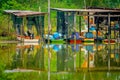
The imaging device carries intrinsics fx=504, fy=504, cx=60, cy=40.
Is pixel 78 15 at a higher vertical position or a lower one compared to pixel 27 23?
higher

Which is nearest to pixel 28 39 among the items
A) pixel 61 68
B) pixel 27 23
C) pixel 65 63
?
pixel 27 23

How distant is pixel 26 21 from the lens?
41.3 m

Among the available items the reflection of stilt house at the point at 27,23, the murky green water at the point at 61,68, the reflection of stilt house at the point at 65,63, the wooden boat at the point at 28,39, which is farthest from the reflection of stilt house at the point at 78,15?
the reflection of stilt house at the point at 65,63

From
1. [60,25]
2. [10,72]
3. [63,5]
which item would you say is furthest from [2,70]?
[63,5]

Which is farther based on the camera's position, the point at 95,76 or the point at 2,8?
the point at 2,8

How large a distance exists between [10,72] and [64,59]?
21.3 feet

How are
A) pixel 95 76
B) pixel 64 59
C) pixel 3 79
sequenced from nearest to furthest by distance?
pixel 3 79
pixel 95 76
pixel 64 59

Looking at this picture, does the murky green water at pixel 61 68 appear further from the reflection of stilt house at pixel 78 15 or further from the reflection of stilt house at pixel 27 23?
the reflection of stilt house at pixel 27 23

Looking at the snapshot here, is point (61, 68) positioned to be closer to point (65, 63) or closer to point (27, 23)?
point (65, 63)

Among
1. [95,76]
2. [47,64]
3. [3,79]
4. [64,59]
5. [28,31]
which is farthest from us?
[28,31]

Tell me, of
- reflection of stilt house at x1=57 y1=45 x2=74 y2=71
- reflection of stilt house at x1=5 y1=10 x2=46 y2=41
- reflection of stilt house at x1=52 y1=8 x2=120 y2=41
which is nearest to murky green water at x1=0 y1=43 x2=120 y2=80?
reflection of stilt house at x1=57 y1=45 x2=74 y2=71

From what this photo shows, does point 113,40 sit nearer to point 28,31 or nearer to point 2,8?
point 28,31

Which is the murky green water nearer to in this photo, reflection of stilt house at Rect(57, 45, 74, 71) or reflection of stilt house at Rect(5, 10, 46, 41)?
reflection of stilt house at Rect(57, 45, 74, 71)

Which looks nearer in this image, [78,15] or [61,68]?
[61,68]
